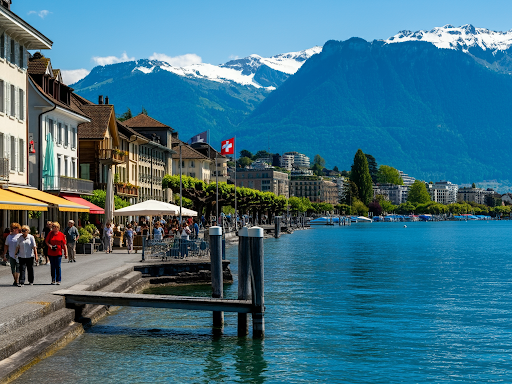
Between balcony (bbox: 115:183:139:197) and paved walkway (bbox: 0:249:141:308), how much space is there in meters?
35.3

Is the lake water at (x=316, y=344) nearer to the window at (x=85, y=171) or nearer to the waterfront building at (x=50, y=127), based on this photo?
the waterfront building at (x=50, y=127)

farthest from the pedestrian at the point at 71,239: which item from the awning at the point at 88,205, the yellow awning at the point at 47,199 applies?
the awning at the point at 88,205

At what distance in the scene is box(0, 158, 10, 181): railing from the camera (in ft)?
122

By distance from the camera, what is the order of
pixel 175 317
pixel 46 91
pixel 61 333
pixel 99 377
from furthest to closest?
pixel 46 91, pixel 175 317, pixel 61 333, pixel 99 377

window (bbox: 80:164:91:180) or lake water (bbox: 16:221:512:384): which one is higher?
window (bbox: 80:164:91:180)

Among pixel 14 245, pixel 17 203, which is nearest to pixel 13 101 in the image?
pixel 17 203

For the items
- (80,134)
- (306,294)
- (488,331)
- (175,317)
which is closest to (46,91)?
(80,134)

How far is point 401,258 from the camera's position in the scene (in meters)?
69.8

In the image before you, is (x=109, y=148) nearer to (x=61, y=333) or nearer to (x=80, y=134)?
(x=80, y=134)

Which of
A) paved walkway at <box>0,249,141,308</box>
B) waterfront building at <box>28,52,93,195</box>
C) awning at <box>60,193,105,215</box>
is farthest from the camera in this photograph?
awning at <box>60,193,105,215</box>

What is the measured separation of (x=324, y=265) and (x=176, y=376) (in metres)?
41.3

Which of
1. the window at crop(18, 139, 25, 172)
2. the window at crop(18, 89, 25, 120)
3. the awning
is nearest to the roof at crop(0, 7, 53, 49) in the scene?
the window at crop(18, 89, 25, 120)

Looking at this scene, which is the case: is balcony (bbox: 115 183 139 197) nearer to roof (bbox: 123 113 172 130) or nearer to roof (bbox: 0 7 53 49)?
roof (bbox: 123 113 172 130)

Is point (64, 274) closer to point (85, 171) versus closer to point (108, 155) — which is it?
point (108, 155)
